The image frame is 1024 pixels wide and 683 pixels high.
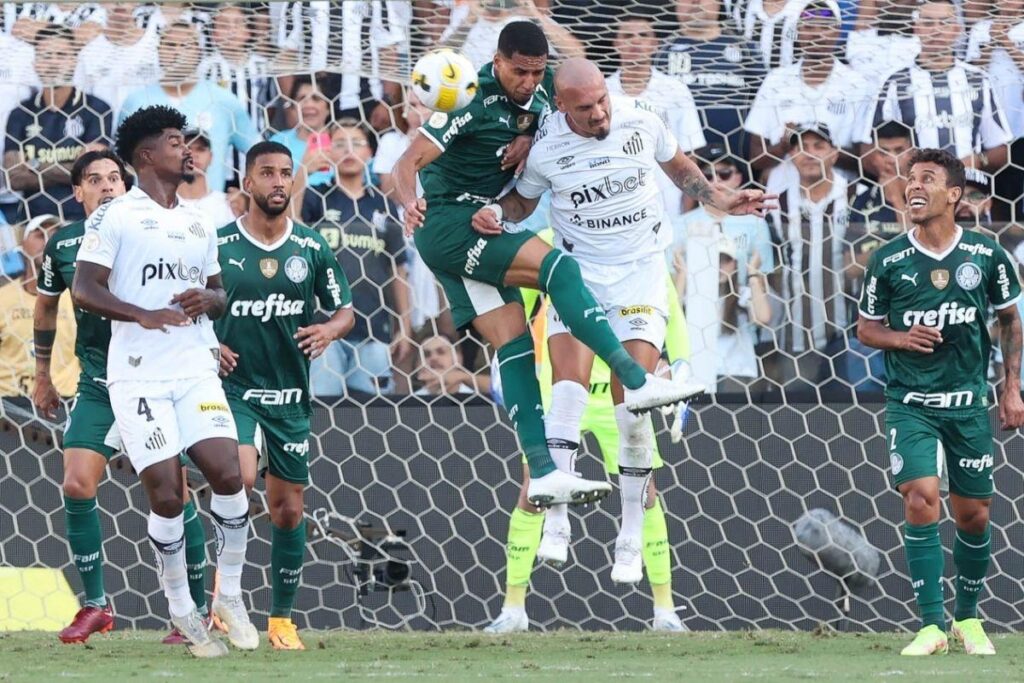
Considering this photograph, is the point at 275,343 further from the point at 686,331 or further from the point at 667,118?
the point at 667,118

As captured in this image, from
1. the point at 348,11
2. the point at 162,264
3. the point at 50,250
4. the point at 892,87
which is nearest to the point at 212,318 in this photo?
the point at 162,264

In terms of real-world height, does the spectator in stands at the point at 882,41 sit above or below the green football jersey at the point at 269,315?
above

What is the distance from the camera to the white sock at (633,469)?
24.0 feet

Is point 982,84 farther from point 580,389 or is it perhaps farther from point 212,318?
point 212,318

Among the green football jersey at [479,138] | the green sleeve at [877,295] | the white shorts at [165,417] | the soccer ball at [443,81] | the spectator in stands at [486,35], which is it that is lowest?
the white shorts at [165,417]

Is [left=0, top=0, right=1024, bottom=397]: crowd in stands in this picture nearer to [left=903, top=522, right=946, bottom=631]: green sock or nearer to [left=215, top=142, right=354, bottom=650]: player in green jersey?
[left=215, top=142, right=354, bottom=650]: player in green jersey

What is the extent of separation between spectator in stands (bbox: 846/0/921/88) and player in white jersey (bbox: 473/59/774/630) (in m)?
2.17

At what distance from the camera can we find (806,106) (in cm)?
986

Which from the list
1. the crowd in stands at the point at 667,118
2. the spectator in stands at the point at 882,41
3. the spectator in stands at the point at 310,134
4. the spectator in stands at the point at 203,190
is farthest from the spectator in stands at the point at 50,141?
the spectator in stands at the point at 882,41

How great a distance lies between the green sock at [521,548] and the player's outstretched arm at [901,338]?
2.03m

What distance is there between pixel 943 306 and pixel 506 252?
6.24 feet

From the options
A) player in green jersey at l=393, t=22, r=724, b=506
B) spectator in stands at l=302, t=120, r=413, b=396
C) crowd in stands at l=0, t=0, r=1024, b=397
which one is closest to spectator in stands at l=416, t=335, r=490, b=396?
crowd in stands at l=0, t=0, r=1024, b=397

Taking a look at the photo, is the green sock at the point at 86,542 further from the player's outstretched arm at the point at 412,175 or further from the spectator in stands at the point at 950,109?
the spectator in stands at the point at 950,109

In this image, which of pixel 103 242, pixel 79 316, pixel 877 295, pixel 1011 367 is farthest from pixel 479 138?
pixel 1011 367
